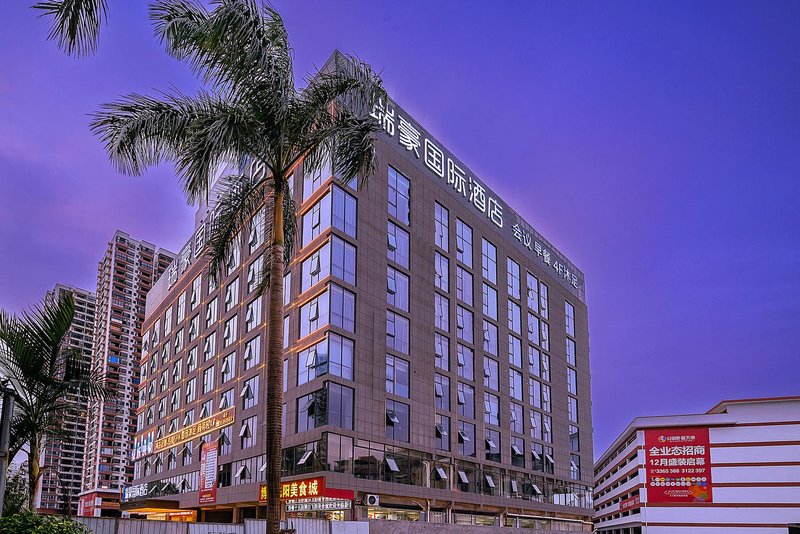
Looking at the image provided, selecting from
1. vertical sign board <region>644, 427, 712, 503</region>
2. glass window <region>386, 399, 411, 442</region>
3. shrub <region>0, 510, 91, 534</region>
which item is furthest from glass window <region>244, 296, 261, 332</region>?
shrub <region>0, 510, 91, 534</region>

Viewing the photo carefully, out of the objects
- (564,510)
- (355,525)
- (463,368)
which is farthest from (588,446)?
(355,525)

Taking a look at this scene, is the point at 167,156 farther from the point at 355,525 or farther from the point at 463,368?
the point at 463,368

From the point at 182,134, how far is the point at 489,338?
154 ft

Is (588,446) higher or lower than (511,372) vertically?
lower

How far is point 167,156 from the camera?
15.2 meters

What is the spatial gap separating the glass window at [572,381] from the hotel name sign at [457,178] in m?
9.39

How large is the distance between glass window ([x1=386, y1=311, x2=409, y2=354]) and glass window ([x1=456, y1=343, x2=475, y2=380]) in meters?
6.99

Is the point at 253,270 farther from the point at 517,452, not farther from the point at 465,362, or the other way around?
the point at 517,452

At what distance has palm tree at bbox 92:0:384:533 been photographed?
1436 cm

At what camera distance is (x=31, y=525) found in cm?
1075

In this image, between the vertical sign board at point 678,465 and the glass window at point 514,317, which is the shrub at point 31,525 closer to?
the glass window at point 514,317

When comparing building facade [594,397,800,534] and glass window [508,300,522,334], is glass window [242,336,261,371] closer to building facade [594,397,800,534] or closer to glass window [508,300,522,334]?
glass window [508,300,522,334]

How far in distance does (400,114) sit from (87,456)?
105m

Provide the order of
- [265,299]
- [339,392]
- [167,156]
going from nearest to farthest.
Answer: [167,156] < [339,392] < [265,299]
